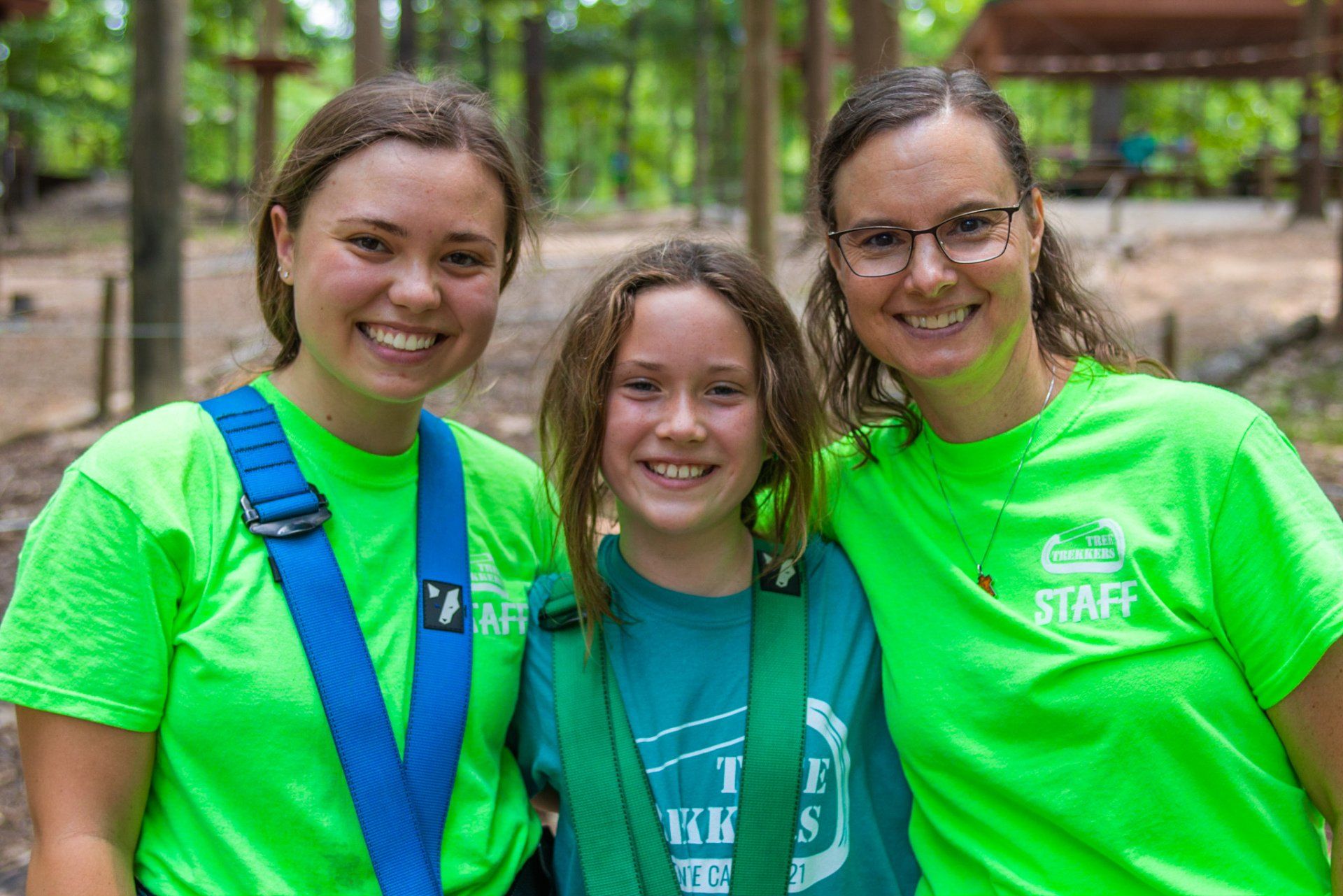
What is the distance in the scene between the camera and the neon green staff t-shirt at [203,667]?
1.99m

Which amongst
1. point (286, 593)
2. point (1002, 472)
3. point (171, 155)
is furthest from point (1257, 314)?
point (286, 593)

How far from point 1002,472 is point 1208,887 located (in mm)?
841

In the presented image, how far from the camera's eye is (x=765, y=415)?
8.05 feet

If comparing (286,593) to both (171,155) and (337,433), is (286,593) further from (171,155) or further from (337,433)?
(171,155)

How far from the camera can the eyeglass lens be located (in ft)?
7.61

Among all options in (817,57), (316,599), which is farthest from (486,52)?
(316,599)

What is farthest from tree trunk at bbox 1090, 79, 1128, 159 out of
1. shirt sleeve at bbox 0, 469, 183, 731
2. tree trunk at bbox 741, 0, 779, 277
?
shirt sleeve at bbox 0, 469, 183, 731

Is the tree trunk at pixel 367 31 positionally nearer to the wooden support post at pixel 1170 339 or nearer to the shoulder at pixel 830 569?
the wooden support post at pixel 1170 339

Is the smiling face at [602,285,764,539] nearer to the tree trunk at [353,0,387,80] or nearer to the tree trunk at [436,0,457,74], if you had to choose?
the tree trunk at [353,0,387,80]

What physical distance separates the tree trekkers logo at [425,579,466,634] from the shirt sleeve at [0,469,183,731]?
1.57ft

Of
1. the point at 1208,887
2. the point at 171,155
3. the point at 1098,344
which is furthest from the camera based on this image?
the point at 171,155

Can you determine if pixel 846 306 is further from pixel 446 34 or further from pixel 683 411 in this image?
pixel 446 34

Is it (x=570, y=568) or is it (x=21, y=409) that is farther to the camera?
(x=21, y=409)

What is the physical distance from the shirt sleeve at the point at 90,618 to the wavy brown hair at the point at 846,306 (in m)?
1.51
